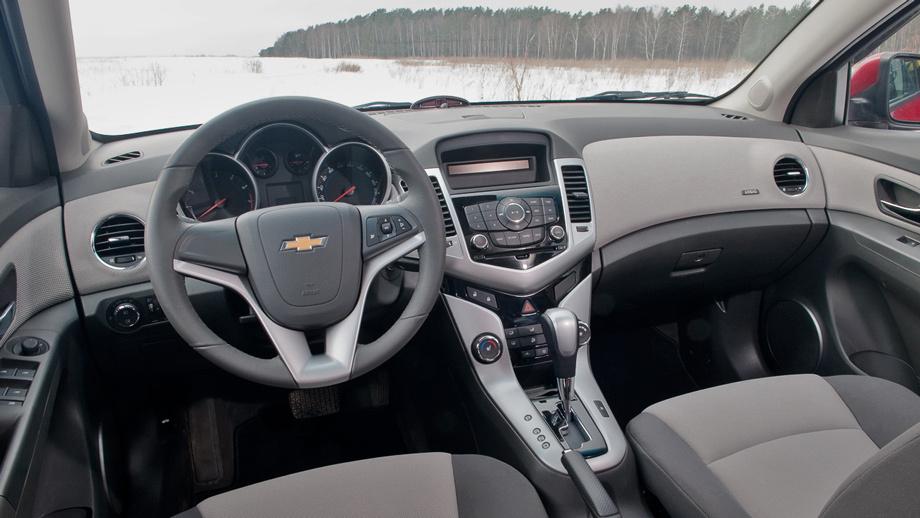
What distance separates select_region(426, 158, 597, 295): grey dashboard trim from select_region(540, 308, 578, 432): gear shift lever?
177 millimetres

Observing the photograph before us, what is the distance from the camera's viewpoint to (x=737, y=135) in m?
2.32

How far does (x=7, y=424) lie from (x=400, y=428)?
1394 millimetres

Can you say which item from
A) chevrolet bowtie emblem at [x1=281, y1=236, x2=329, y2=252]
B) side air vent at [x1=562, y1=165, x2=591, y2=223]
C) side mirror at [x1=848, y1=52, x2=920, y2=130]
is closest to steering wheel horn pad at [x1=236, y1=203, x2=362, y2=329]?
chevrolet bowtie emblem at [x1=281, y1=236, x2=329, y2=252]

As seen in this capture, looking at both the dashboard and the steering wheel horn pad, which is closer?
the steering wheel horn pad

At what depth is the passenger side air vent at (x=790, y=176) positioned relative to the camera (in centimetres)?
227

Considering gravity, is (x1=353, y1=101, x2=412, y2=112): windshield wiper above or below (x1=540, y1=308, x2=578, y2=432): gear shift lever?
above

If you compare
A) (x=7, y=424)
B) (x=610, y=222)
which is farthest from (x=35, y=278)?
(x=610, y=222)

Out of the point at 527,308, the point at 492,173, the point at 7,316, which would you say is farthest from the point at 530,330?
the point at 7,316

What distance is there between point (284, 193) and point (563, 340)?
0.88 metres

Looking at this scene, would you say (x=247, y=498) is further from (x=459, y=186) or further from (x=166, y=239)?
(x=459, y=186)

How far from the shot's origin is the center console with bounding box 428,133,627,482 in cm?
184

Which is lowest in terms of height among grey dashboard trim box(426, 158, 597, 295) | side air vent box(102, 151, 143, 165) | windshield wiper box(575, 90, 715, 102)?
grey dashboard trim box(426, 158, 597, 295)

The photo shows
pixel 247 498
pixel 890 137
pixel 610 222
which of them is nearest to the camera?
pixel 247 498

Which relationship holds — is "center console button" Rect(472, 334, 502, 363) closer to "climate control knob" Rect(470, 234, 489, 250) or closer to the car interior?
the car interior
